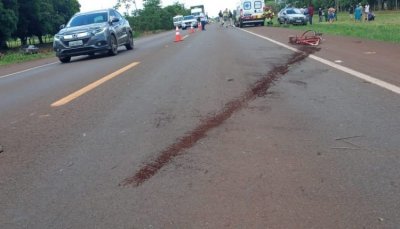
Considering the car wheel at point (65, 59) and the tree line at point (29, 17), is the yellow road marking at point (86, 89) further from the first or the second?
the tree line at point (29, 17)

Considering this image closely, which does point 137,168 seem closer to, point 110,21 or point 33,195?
point 33,195

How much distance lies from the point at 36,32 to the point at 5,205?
64.1 meters

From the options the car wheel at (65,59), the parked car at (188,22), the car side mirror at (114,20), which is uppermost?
the car side mirror at (114,20)

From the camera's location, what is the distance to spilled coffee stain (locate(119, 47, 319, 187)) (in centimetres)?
411

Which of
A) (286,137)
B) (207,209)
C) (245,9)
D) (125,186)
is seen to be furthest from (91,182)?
(245,9)

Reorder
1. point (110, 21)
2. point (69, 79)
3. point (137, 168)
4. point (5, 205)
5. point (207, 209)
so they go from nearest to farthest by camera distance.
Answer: point (207, 209)
point (5, 205)
point (137, 168)
point (69, 79)
point (110, 21)

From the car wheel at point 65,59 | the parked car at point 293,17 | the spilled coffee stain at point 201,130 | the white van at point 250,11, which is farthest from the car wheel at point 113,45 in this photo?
the white van at point 250,11

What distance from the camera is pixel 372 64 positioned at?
33.8 ft

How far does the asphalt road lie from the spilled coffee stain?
2 cm

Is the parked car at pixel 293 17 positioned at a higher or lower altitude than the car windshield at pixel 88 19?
lower

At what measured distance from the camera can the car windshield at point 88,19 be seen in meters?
17.3

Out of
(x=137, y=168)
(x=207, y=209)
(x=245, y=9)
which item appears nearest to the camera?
(x=207, y=209)

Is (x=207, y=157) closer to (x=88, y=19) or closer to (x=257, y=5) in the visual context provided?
(x=88, y=19)

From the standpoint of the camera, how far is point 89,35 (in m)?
16.2
